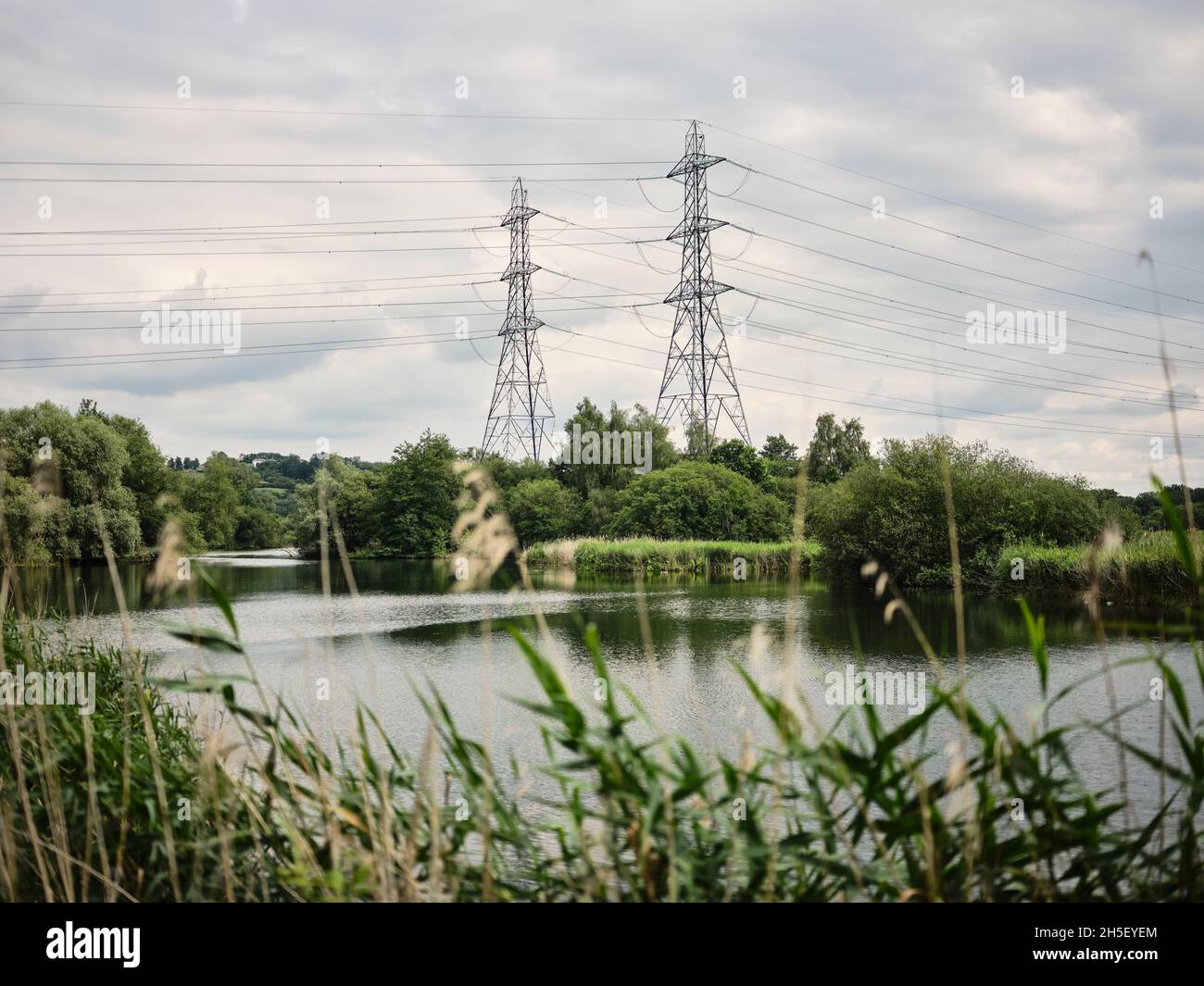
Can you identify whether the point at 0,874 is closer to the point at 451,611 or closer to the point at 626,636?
the point at 626,636

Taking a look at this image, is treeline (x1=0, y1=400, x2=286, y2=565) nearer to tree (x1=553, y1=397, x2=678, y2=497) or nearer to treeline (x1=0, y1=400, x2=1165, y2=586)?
treeline (x1=0, y1=400, x2=1165, y2=586)

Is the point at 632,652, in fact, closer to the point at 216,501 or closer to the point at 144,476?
the point at 144,476

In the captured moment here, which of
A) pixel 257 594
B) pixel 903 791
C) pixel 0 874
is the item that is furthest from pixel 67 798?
pixel 257 594

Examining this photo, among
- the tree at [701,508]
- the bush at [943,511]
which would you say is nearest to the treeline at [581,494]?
the tree at [701,508]

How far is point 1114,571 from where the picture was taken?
20109mm

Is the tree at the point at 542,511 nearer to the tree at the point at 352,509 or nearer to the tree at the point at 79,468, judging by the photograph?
the tree at the point at 352,509

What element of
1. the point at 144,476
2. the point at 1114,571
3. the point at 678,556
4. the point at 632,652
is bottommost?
the point at 632,652

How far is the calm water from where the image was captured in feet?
27.0

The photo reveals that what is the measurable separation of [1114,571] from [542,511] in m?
30.0

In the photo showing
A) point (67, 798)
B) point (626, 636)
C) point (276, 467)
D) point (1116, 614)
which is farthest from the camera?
point (276, 467)

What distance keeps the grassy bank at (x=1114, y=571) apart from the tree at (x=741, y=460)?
73.6 ft

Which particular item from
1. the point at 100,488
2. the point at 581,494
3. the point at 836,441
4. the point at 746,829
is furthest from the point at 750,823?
the point at 836,441
